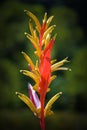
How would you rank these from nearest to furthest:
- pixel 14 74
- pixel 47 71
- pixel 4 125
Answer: pixel 47 71
pixel 4 125
pixel 14 74

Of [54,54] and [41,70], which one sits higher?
[54,54]

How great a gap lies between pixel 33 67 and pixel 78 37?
4.33m

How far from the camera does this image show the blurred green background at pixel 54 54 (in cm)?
491

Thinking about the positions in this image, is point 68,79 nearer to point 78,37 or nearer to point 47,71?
point 78,37

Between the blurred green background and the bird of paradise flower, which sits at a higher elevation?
the blurred green background

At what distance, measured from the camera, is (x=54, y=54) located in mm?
4852

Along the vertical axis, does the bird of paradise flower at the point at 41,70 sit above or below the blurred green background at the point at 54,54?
below

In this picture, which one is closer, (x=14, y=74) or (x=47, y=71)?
(x=47, y=71)

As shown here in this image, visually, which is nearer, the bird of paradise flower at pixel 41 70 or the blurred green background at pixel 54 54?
the bird of paradise flower at pixel 41 70

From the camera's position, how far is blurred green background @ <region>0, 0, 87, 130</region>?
491cm

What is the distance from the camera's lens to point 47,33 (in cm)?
95

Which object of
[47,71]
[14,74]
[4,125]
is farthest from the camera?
[14,74]

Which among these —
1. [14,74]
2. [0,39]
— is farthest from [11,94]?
[0,39]

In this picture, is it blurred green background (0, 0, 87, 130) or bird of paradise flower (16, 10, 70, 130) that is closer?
bird of paradise flower (16, 10, 70, 130)
